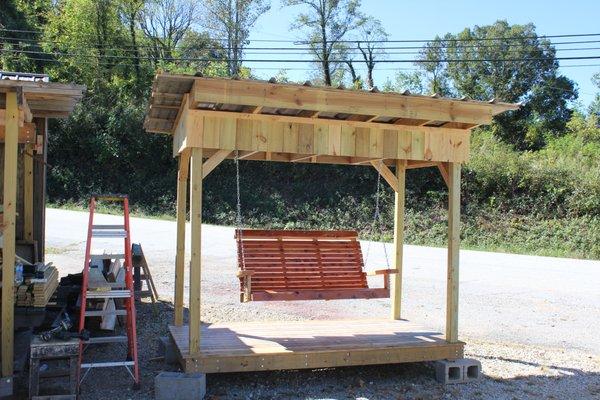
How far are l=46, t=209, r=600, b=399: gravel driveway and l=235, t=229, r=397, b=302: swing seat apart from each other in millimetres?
794

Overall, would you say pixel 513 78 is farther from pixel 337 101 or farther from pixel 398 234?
pixel 337 101

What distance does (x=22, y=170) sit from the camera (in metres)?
7.94

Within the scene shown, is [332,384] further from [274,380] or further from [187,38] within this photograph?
[187,38]

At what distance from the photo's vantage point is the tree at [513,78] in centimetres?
3419

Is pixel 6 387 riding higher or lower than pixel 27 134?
lower

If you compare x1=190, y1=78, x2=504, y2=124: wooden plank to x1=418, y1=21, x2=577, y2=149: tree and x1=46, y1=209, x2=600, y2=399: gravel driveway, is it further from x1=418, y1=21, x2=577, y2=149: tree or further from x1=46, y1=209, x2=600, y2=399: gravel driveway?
x1=418, y1=21, x2=577, y2=149: tree

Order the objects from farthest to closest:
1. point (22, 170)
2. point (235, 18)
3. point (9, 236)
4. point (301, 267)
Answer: point (235, 18) → point (22, 170) → point (301, 267) → point (9, 236)

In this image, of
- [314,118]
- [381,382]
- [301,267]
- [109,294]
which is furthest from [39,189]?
[381,382]

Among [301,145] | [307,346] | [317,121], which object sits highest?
[317,121]

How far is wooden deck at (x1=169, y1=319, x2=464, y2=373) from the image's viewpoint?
16.0ft

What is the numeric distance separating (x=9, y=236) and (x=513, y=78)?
3763 centimetres

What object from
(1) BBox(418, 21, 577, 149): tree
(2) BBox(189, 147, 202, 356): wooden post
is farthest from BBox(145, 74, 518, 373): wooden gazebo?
(1) BBox(418, 21, 577, 149): tree

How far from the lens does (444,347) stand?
545 centimetres

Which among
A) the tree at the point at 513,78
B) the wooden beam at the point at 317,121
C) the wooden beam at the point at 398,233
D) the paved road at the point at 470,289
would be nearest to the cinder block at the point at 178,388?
the wooden beam at the point at 317,121
